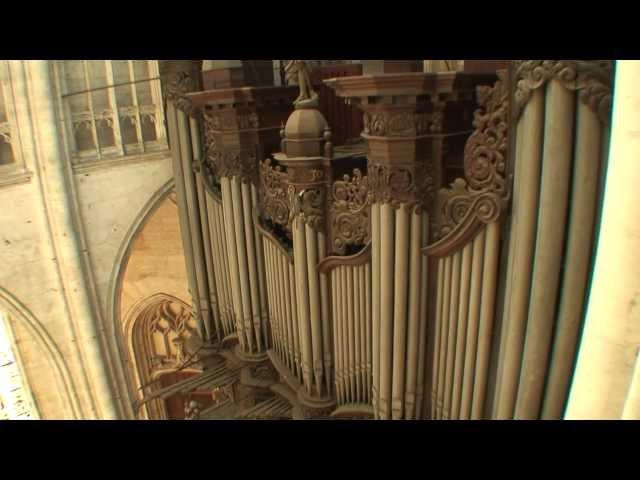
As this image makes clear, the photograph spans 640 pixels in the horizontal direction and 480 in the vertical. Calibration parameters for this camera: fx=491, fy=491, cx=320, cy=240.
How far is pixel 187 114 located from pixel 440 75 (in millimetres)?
3044

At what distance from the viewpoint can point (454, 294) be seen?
113 inches

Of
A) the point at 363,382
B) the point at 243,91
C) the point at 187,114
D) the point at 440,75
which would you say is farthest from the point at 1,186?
the point at 440,75

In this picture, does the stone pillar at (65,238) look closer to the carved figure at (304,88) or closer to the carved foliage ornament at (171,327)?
the carved foliage ornament at (171,327)

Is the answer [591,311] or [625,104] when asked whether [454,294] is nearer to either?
[591,311]

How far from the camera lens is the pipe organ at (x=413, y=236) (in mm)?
2195

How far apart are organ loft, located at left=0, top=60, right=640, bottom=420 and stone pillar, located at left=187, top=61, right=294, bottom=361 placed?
0.02 metres

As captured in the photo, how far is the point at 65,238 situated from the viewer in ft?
20.6

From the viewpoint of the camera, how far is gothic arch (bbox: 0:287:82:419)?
20.4 feet

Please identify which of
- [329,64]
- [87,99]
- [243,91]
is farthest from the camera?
[87,99]

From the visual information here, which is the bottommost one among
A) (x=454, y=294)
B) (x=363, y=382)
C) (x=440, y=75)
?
(x=363, y=382)

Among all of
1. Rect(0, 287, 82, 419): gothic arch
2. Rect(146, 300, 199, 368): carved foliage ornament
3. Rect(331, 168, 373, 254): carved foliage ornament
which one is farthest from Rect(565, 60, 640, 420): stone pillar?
Rect(146, 300, 199, 368): carved foliage ornament

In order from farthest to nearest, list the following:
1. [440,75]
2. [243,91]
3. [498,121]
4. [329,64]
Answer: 1. [329,64]
2. [243,91]
3. [440,75]
4. [498,121]

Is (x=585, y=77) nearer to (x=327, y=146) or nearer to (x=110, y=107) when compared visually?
(x=327, y=146)

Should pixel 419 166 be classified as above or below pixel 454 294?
above
